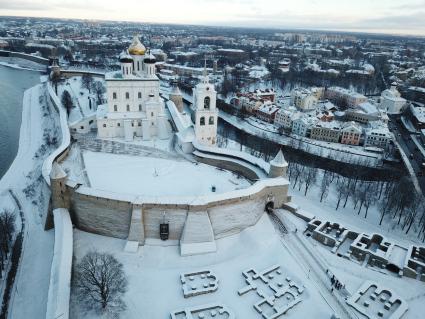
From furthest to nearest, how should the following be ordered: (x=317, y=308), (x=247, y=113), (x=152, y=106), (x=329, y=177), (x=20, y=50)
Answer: (x=20, y=50)
(x=247, y=113)
(x=329, y=177)
(x=152, y=106)
(x=317, y=308)

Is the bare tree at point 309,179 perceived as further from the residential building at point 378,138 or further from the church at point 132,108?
the residential building at point 378,138

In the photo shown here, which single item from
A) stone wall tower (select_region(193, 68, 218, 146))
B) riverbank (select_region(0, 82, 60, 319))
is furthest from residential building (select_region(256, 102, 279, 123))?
riverbank (select_region(0, 82, 60, 319))

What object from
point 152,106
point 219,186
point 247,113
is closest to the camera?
point 219,186

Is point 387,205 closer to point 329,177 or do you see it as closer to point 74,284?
point 329,177

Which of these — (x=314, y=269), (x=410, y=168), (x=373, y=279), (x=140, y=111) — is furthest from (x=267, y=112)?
(x=373, y=279)

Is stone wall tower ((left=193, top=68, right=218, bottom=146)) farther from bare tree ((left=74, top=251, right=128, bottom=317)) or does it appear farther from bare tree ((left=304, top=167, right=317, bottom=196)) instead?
bare tree ((left=74, top=251, right=128, bottom=317))

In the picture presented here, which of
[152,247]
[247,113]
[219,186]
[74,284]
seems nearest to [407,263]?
[219,186]

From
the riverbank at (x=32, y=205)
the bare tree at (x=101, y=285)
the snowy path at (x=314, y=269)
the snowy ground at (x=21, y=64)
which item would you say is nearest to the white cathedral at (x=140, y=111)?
the riverbank at (x=32, y=205)
